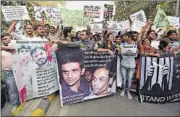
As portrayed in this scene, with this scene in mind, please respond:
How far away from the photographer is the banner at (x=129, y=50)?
720 centimetres

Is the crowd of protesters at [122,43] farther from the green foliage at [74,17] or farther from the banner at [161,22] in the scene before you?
the green foliage at [74,17]

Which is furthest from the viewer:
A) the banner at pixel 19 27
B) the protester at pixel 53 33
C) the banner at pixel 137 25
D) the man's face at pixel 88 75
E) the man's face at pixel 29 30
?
the banner at pixel 137 25

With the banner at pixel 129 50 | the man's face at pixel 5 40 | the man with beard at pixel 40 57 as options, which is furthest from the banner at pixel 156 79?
the man's face at pixel 5 40

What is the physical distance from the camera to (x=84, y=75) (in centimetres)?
684

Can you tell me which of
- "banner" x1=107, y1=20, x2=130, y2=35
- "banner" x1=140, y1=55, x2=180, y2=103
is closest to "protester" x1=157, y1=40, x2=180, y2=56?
"banner" x1=140, y1=55, x2=180, y2=103

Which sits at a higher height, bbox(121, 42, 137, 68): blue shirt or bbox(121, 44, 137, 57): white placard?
bbox(121, 44, 137, 57): white placard

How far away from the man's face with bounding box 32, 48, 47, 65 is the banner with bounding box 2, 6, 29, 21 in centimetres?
164

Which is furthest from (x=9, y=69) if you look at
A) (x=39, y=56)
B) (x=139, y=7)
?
(x=139, y=7)

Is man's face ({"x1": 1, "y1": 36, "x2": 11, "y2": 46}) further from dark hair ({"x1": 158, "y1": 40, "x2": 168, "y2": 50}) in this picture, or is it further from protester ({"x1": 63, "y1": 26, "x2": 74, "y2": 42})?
dark hair ({"x1": 158, "y1": 40, "x2": 168, "y2": 50})

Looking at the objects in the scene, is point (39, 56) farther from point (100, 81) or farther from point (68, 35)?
point (100, 81)

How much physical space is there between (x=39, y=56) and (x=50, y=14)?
2.93 m

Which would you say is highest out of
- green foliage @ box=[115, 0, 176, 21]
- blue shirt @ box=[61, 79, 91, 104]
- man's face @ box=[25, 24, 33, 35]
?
green foliage @ box=[115, 0, 176, 21]

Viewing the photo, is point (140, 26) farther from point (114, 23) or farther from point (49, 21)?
point (49, 21)

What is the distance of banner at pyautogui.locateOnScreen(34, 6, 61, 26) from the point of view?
8969 millimetres
